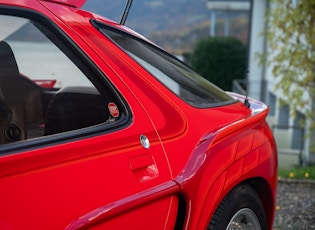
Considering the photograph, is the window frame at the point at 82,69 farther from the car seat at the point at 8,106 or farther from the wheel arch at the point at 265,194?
the wheel arch at the point at 265,194

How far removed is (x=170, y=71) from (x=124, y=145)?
688 millimetres

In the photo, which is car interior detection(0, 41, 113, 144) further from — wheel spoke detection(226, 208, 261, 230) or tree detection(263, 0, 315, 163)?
tree detection(263, 0, 315, 163)

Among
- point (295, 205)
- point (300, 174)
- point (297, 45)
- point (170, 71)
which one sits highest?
point (170, 71)

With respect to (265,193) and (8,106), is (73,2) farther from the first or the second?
(265,193)

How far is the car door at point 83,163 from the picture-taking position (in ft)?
5.41

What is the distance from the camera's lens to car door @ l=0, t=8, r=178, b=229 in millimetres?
1650

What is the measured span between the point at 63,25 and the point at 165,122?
0.63m

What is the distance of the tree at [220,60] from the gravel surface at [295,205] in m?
10.7

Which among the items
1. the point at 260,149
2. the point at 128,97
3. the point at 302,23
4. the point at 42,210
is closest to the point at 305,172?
the point at 302,23

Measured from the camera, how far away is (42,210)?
1657 mm

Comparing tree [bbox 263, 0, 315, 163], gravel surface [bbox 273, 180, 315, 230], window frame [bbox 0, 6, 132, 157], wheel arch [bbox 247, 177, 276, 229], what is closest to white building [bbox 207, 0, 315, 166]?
tree [bbox 263, 0, 315, 163]

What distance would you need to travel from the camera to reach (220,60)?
53.0 feet

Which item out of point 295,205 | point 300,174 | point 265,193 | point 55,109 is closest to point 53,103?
point 55,109

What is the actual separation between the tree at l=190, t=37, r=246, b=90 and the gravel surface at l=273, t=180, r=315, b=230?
10.7 m
